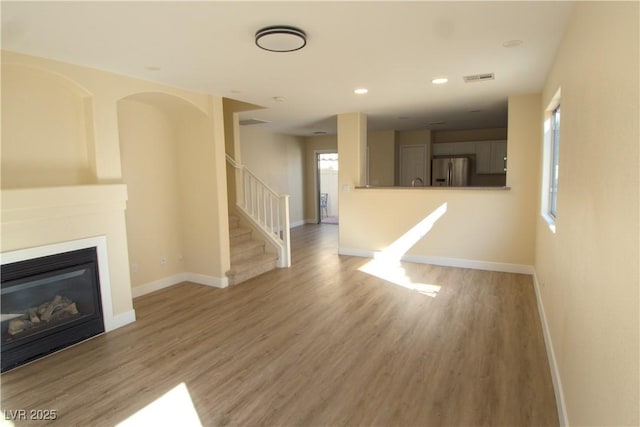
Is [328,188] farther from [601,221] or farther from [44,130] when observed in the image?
[601,221]

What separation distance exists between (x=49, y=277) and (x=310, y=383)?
2.35 meters

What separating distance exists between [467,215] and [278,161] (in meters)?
4.87

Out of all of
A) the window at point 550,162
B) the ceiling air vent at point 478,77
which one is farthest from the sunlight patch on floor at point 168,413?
the ceiling air vent at point 478,77

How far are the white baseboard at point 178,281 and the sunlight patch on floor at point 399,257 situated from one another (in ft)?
6.76

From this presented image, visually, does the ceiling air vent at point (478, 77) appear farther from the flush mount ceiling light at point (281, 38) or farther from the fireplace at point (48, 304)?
the fireplace at point (48, 304)

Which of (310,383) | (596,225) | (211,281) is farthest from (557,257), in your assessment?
(211,281)

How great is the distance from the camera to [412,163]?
880 centimetres

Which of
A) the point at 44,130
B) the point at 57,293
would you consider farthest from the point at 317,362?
the point at 44,130

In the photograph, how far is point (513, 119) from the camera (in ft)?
15.7

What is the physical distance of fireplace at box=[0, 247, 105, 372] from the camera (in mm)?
2738

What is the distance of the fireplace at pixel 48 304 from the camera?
8.98 feet

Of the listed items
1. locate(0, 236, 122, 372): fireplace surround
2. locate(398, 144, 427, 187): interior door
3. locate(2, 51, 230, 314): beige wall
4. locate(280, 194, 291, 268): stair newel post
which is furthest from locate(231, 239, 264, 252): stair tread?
locate(398, 144, 427, 187): interior door

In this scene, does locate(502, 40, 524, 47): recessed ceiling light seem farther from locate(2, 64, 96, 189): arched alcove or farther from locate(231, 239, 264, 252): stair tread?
locate(231, 239, 264, 252): stair tread

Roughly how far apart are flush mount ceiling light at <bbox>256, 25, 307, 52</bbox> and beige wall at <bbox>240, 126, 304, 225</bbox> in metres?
5.00
